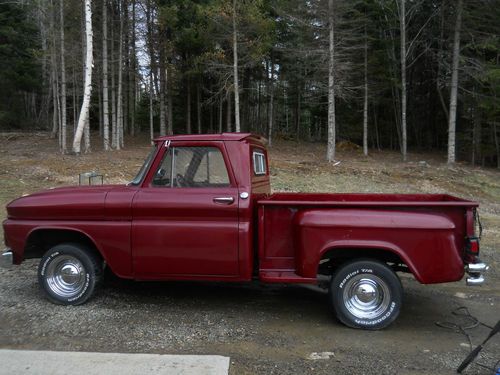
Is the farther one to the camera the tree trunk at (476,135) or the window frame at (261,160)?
the tree trunk at (476,135)

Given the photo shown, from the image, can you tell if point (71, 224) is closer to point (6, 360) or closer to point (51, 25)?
point (6, 360)

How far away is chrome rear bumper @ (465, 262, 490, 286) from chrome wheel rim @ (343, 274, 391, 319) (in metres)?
0.82

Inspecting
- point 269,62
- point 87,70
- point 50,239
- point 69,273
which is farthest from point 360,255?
point 269,62

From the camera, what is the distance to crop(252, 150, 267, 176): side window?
5863 millimetres

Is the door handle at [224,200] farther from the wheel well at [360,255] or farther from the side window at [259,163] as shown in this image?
the wheel well at [360,255]

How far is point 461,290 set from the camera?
6.58 m

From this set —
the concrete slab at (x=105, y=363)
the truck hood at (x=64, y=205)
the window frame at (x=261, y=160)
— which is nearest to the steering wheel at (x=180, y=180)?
the truck hood at (x=64, y=205)

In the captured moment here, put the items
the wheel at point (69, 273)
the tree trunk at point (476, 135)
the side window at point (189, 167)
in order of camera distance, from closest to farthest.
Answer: the side window at point (189, 167) → the wheel at point (69, 273) → the tree trunk at point (476, 135)

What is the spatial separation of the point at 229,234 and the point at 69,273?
201 centimetres

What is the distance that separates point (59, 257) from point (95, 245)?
19.3 inches

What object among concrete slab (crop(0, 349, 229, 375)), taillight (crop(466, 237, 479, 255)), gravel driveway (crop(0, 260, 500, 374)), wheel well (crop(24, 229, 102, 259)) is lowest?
gravel driveway (crop(0, 260, 500, 374))

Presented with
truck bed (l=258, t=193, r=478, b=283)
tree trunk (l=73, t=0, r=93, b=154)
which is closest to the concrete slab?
truck bed (l=258, t=193, r=478, b=283)

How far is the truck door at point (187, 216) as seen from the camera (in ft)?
17.1

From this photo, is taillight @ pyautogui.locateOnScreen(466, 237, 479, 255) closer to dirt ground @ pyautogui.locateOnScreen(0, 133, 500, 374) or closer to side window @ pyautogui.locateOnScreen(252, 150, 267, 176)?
dirt ground @ pyautogui.locateOnScreen(0, 133, 500, 374)
